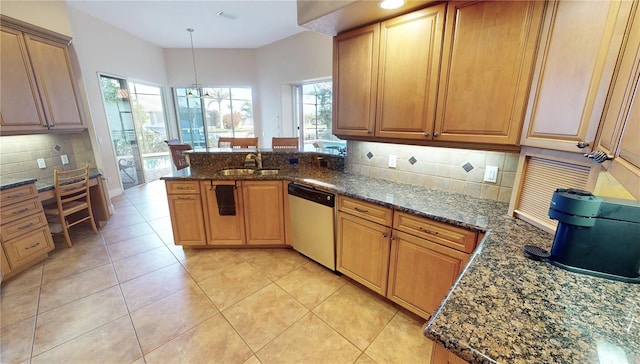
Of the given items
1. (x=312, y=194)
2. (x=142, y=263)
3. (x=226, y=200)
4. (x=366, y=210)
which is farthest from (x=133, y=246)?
(x=366, y=210)

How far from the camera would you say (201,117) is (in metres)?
6.34

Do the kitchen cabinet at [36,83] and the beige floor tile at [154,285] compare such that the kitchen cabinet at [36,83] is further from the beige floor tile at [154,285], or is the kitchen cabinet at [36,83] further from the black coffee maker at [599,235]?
the black coffee maker at [599,235]

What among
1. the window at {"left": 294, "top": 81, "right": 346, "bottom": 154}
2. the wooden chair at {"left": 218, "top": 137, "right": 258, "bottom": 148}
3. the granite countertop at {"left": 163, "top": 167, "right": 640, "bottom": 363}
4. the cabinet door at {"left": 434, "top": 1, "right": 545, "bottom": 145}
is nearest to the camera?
the granite countertop at {"left": 163, "top": 167, "right": 640, "bottom": 363}

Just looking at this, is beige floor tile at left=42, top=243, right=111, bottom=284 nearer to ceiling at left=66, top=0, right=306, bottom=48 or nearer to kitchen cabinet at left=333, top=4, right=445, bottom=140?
kitchen cabinet at left=333, top=4, right=445, bottom=140

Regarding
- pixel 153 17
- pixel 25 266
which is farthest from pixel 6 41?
pixel 25 266

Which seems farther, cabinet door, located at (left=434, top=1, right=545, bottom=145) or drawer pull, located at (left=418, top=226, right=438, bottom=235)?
drawer pull, located at (left=418, top=226, right=438, bottom=235)

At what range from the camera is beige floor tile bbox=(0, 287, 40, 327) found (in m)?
1.89

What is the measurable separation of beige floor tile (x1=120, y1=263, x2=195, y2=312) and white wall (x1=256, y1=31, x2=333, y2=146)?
3962mm

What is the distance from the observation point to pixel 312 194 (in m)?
2.27

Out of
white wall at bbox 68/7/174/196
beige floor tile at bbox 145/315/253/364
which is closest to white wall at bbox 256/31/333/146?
white wall at bbox 68/7/174/196

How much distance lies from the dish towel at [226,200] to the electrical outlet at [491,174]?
2.23 m

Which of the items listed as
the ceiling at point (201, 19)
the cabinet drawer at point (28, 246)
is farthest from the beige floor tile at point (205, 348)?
the ceiling at point (201, 19)

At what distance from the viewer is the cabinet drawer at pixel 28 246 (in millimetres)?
2344

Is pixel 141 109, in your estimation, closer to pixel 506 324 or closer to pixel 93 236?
pixel 93 236
